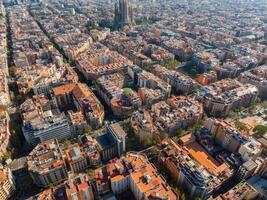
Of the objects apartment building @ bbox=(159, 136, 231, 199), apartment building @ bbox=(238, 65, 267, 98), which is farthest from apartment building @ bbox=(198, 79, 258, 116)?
apartment building @ bbox=(159, 136, 231, 199)

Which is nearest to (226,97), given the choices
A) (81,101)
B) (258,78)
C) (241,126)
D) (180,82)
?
(241,126)

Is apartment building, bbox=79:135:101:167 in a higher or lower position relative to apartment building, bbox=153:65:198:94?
lower

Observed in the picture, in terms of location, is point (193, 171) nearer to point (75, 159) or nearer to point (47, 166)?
point (75, 159)

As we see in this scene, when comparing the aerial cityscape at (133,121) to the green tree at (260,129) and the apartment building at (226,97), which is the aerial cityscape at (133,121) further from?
the apartment building at (226,97)

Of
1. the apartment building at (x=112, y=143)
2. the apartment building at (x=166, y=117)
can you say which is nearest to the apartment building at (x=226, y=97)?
the apartment building at (x=166, y=117)

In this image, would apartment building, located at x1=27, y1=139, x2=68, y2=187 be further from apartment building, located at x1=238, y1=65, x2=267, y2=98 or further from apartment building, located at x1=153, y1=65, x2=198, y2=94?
apartment building, located at x1=238, y1=65, x2=267, y2=98

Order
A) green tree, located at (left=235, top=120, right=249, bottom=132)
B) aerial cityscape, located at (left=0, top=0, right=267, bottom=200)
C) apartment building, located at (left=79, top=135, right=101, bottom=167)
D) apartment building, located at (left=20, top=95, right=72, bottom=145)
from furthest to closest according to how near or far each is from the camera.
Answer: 1. green tree, located at (left=235, top=120, right=249, bottom=132)
2. apartment building, located at (left=20, top=95, right=72, bottom=145)
3. apartment building, located at (left=79, top=135, right=101, bottom=167)
4. aerial cityscape, located at (left=0, top=0, right=267, bottom=200)

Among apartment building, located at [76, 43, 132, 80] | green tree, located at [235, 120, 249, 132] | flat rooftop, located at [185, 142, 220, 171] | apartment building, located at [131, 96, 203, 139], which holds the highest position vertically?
apartment building, located at [76, 43, 132, 80]

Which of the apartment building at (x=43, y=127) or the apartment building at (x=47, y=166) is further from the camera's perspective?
the apartment building at (x=43, y=127)

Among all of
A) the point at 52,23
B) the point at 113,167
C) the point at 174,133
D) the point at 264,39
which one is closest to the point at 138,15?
the point at 52,23
